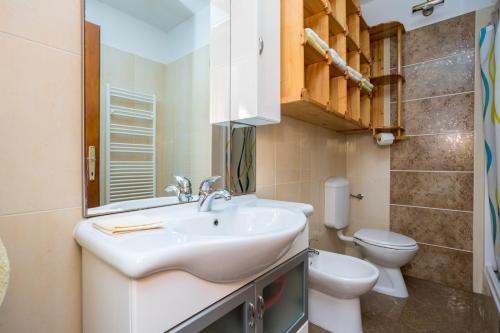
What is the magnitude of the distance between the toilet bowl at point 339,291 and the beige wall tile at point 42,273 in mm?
1128

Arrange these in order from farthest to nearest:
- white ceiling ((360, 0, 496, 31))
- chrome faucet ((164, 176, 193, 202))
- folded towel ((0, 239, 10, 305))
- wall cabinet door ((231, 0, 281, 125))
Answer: white ceiling ((360, 0, 496, 31)) < wall cabinet door ((231, 0, 281, 125)) < chrome faucet ((164, 176, 193, 202)) < folded towel ((0, 239, 10, 305))

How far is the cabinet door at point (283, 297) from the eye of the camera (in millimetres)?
769

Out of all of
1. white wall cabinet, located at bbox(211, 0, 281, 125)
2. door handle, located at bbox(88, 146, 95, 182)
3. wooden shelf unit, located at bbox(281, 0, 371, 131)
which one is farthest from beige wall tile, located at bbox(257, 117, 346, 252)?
door handle, located at bbox(88, 146, 95, 182)

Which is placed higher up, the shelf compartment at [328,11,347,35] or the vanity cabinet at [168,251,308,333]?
the shelf compartment at [328,11,347,35]

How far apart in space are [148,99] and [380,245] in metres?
1.78

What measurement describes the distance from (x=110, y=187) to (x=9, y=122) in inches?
11.7

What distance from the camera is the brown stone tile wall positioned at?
1.86 metres

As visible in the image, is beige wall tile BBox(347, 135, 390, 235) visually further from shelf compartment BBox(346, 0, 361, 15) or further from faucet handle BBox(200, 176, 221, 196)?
faucet handle BBox(200, 176, 221, 196)

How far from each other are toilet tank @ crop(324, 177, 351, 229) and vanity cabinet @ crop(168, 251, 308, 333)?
3.43ft

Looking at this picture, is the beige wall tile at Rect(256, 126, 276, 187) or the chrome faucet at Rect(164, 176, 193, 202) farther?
the beige wall tile at Rect(256, 126, 276, 187)

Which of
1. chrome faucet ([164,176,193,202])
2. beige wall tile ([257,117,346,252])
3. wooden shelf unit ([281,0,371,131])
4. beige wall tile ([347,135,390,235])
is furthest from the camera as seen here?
beige wall tile ([347,135,390,235])

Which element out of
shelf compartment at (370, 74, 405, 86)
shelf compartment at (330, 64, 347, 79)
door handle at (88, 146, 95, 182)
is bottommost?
door handle at (88, 146, 95, 182)

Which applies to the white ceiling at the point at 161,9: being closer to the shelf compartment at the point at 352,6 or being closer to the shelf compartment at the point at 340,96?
the shelf compartment at the point at 340,96

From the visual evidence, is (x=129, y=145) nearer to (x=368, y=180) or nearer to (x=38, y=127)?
(x=38, y=127)
